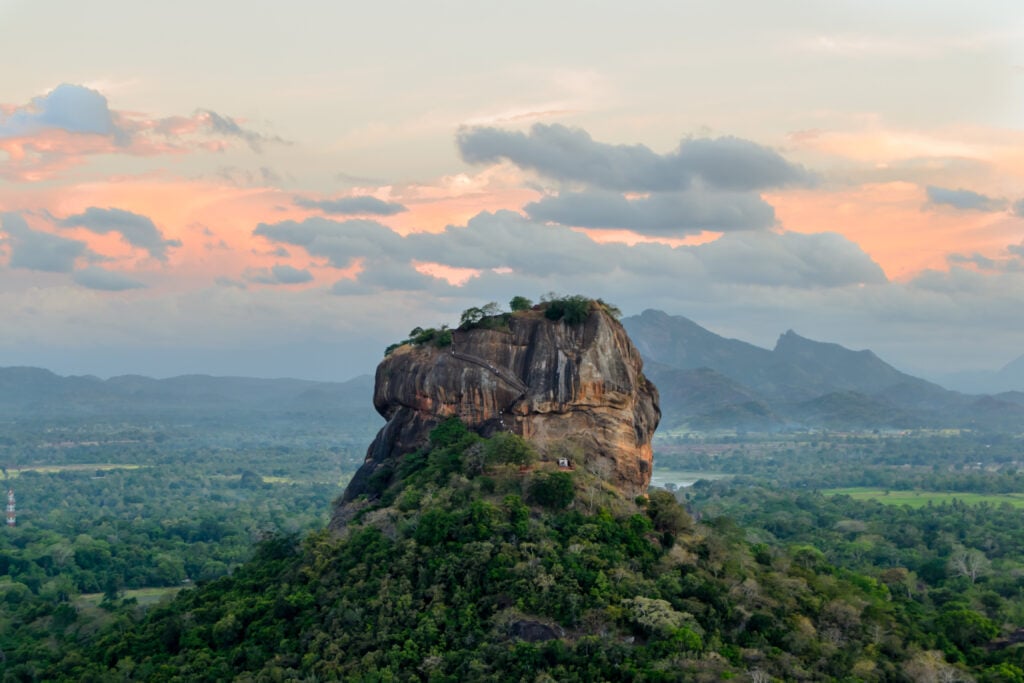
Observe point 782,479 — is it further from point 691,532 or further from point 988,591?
point 691,532

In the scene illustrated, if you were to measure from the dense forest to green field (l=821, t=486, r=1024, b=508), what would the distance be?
75.4 meters

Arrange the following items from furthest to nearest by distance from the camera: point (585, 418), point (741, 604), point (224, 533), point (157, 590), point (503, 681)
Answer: point (224, 533) < point (157, 590) < point (585, 418) < point (741, 604) < point (503, 681)

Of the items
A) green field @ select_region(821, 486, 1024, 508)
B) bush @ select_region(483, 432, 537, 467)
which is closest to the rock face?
bush @ select_region(483, 432, 537, 467)

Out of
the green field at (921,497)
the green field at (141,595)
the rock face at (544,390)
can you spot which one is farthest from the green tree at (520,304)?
the green field at (921,497)

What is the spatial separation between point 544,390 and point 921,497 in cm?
10095

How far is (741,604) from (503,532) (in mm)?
9217

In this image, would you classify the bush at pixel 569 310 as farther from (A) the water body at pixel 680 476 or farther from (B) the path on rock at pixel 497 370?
(A) the water body at pixel 680 476

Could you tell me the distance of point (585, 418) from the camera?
48.5 m

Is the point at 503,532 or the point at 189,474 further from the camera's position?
the point at 189,474

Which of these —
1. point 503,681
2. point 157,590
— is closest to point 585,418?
point 503,681

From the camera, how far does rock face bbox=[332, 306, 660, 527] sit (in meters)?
48.2

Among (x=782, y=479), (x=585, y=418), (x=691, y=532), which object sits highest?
(x=585, y=418)

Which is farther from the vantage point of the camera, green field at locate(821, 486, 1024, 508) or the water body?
the water body

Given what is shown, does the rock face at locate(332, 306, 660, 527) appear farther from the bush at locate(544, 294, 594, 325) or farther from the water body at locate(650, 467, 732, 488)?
the water body at locate(650, 467, 732, 488)
